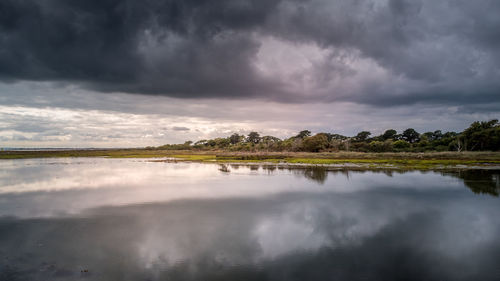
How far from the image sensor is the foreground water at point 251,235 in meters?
8.41

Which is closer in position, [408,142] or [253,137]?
[408,142]

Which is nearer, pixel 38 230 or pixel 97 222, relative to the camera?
pixel 38 230

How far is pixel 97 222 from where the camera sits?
13.1m

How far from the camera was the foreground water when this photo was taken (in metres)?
8.41

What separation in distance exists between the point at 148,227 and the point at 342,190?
1458 cm

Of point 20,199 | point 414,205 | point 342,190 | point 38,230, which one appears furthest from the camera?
point 342,190

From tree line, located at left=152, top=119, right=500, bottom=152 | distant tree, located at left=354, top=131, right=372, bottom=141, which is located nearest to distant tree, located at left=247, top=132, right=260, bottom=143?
tree line, located at left=152, top=119, right=500, bottom=152

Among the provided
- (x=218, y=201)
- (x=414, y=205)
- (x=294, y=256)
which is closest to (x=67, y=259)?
(x=294, y=256)

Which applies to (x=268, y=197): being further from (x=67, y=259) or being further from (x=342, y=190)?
(x=67, y=259)

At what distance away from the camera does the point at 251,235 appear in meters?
11.4

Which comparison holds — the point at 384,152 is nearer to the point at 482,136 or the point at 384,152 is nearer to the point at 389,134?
the point at 482,136

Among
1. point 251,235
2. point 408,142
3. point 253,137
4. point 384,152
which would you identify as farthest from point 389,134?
point 251,235

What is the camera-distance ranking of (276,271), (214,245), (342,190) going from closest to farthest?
(276,271) < (214,245) < (342,190)

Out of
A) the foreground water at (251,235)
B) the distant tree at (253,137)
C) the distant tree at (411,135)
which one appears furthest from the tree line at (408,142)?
the foreground water at (251,235)
